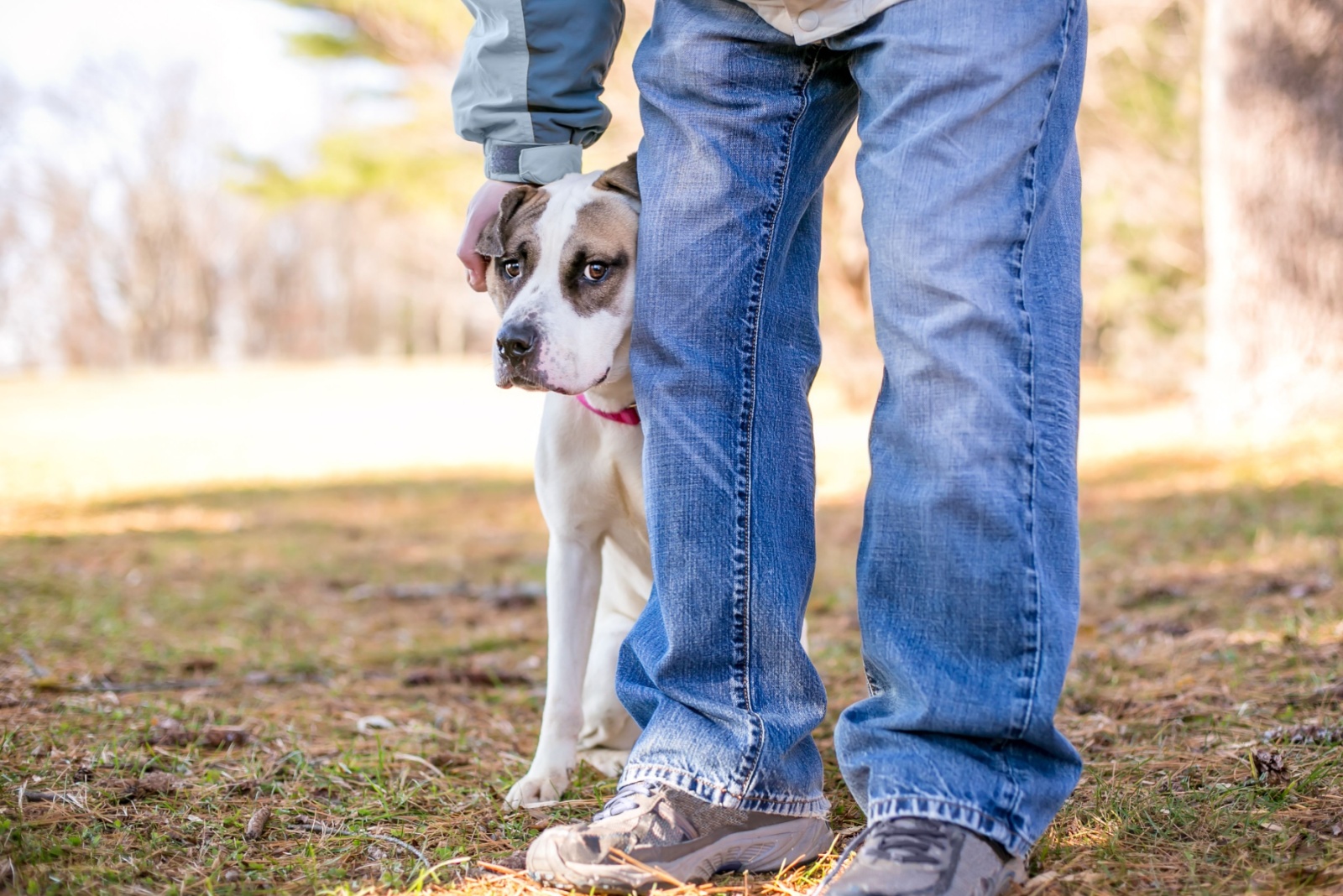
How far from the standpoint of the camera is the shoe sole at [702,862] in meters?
1.52

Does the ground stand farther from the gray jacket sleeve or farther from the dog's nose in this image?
the gray jacket sleeve

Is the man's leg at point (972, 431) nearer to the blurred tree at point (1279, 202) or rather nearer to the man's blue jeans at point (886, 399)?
the man's blue jeans at point (886, 399)

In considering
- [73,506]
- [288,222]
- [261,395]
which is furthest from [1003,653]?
[288,222]

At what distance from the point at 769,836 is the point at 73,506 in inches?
262

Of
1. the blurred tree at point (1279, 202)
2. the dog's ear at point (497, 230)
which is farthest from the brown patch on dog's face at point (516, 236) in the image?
the blurred tree at point (1279, 202)

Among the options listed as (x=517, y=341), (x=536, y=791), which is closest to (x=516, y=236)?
(x=517, y=341)

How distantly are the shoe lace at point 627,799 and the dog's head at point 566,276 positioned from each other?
744mm

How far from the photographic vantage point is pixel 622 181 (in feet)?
7.23

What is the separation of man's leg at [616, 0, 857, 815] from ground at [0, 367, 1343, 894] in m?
0.23

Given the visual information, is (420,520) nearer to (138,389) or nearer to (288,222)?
(138,389)

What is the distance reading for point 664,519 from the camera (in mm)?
1717

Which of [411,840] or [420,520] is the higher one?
[411,840]

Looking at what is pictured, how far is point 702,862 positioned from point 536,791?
54 cm

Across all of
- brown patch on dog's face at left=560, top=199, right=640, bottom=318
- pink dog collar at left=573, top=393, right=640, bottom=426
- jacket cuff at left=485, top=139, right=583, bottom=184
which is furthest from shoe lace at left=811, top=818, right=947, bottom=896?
jacket cuff at left=485, top=139, right=583, bottom=184
